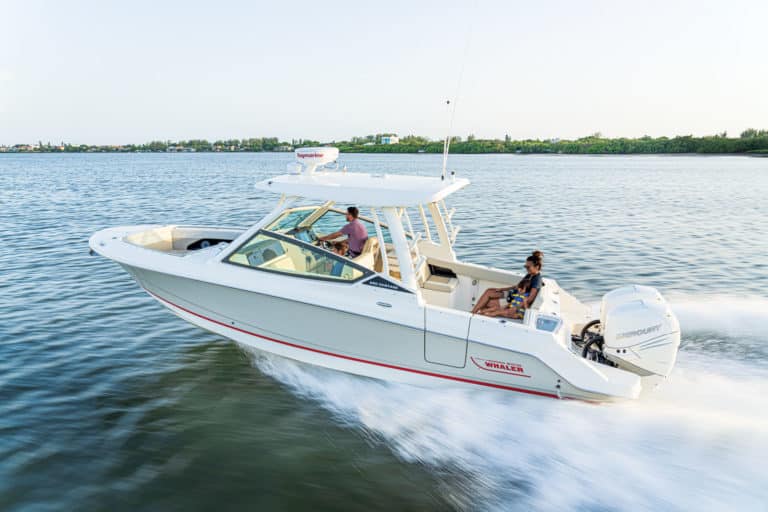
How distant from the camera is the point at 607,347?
4688mm

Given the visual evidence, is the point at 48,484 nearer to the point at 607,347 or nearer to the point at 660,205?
the point at 607,347

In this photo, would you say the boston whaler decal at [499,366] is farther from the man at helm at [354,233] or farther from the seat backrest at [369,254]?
the man at helm at [354,233]

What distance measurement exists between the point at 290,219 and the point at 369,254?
0.93 m

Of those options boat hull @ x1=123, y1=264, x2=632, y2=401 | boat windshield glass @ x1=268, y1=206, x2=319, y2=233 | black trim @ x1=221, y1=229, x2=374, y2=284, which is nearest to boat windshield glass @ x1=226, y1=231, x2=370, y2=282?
black trim @ x1=221, y1=229, x2=374, y2=284

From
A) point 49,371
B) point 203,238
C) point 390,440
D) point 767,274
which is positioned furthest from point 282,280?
point 767,274

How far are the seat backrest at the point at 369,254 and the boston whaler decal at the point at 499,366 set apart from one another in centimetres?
157

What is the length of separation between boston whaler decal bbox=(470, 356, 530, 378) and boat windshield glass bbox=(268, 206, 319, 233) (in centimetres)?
234

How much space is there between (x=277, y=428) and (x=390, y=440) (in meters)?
1.09

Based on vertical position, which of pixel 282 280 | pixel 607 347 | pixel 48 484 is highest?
pixel 282 280

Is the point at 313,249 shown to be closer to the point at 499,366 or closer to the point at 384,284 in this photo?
the point at 384,284

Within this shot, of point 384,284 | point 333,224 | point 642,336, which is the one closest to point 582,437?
point 642,336

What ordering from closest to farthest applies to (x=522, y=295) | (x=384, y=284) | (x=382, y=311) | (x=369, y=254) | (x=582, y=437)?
(x=582, y=437) → (x=382, y=311) → (x=384, y=284) → (x=522, y=295) → (x=369, y=254)

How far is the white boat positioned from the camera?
4.51 meters

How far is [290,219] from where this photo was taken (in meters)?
5.51
